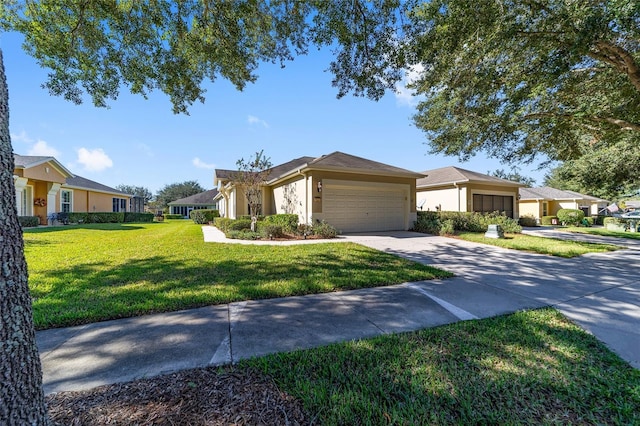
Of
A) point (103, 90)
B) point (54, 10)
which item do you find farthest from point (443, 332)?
point (54, 10)

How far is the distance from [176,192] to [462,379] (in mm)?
63306

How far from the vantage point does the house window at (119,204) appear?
27.7 m

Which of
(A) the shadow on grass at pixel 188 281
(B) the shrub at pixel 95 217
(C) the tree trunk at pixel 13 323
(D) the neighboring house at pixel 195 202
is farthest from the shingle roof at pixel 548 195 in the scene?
(B) the shrub at pixel 95 217

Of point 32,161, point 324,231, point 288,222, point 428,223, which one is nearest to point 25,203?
point 32,161

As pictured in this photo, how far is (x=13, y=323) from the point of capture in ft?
4.54

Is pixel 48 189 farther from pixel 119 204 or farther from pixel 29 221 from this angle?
pixel 119 204

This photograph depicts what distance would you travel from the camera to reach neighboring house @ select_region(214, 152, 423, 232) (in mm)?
12406

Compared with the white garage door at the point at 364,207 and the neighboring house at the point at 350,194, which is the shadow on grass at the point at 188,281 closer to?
the neighboring house at the point at 350,194

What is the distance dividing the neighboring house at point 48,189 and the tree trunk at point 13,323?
1722 centimetres

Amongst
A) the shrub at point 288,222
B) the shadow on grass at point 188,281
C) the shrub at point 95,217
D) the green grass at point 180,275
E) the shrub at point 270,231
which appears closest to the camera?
the shadow on grass at point 188,281

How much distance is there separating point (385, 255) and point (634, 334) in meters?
4.90

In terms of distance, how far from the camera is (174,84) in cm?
761

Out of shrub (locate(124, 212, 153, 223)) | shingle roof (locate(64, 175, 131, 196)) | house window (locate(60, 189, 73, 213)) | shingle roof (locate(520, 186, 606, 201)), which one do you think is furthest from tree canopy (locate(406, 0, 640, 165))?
shrub (locate(124, 212, 153, 223))

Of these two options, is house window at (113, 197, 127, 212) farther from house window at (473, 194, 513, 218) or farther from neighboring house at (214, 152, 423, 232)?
house window at (473, 194, 513, 218)
